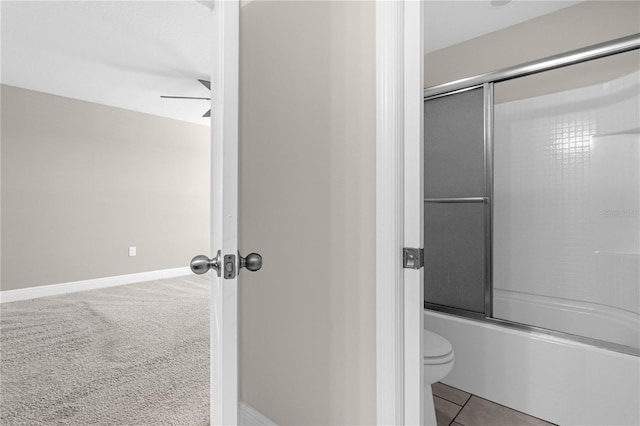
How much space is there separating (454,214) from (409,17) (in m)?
1.61

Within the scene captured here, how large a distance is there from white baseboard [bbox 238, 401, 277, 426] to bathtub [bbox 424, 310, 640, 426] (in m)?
1.21

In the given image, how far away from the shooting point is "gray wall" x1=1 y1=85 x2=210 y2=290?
152 inches

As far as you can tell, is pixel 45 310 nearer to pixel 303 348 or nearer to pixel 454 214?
pixel 303 348

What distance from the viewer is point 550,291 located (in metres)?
2.54

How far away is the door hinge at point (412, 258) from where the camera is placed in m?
1.06

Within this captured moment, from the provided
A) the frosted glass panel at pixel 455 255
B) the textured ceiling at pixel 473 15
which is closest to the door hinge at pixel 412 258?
the frosted glass panel at pixel 455 255

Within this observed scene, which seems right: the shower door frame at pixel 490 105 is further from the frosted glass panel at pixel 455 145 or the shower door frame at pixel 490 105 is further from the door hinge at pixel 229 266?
the door hinge at pixel 229 266

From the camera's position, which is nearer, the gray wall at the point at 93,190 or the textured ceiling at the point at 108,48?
the textured ceiling at the point at 108,48

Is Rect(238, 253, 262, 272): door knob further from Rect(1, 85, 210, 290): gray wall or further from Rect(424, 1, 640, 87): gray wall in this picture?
Rect(1, 85, 210, 290): gray wall

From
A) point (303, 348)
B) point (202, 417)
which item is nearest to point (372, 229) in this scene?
point (303, 348)

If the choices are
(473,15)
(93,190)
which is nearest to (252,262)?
(473,15)

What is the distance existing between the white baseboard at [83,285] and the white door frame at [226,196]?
4238 millimetres

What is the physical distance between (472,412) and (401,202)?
145 cm

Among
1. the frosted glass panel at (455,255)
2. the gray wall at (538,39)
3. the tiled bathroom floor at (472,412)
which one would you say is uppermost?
the gray wall at (538,39)
